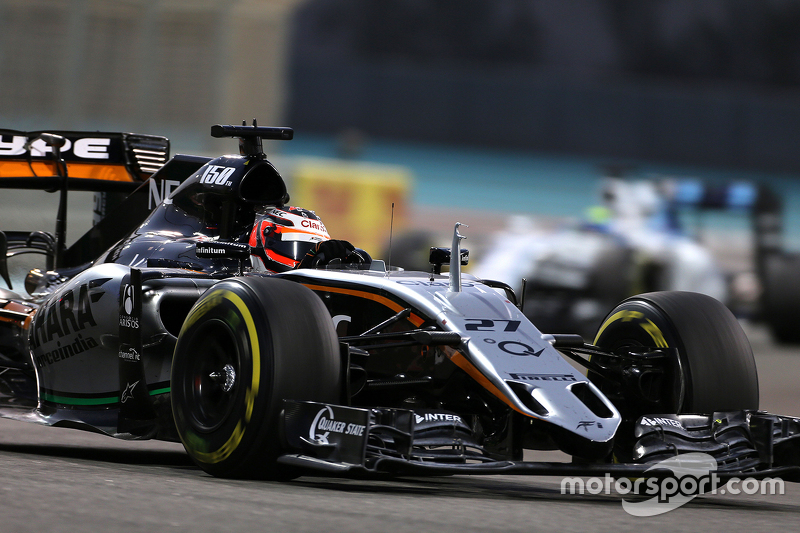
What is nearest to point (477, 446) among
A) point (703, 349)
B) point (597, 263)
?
point (703, 349)

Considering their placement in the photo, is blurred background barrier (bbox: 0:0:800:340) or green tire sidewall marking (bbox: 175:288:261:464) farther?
blurred background barrier (bbox: 0:0:800:340)

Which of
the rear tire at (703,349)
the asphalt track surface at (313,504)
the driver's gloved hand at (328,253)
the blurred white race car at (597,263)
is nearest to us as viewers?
the asphalt track surface at (313,504)

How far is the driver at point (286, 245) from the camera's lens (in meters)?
7.00

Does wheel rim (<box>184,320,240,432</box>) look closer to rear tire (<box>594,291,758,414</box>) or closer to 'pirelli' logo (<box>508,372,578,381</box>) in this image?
'pirelli' logo (<box>508,372,578,381</box>)

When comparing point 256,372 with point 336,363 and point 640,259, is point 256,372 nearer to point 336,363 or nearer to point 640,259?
point 336,363

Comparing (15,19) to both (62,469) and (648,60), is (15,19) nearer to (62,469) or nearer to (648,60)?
(62,469)

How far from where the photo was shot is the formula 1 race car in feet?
17.4

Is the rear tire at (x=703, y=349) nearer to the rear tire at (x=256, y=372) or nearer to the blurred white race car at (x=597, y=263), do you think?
the rear tire at (x=256, y=372)

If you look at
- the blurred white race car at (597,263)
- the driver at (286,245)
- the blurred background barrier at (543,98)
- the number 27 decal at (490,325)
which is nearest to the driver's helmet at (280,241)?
the driver at (286,245)

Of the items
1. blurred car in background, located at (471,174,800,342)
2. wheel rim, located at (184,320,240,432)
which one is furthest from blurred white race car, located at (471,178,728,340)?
wheel rim, located at (184,320,240,432)

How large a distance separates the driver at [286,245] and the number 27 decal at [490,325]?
127 centimetres

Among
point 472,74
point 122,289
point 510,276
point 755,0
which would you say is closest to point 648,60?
point 755,0

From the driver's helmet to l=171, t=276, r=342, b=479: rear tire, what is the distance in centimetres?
128

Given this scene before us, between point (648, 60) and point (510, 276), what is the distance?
126ft
